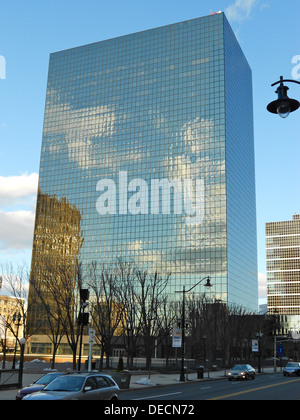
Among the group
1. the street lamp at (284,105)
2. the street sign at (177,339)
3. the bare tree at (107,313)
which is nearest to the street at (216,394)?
the street sign at (177,339)

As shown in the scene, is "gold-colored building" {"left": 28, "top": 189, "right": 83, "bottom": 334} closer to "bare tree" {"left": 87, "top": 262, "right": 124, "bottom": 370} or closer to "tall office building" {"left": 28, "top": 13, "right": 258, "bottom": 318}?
"tall office building" {"left": 28, "top": 13, "right": 258, "bottom": 318}

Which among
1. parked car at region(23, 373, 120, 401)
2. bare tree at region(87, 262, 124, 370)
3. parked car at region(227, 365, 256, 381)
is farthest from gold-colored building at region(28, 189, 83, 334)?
parked car at region(23, 373, 120, 401)

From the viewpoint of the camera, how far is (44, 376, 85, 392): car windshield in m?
15.5

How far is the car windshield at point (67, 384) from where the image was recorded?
15.5 metres

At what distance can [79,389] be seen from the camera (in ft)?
50.6

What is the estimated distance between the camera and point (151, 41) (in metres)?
156

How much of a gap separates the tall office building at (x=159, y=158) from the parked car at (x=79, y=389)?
112401 millimetres

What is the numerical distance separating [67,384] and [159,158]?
12925 centimetres

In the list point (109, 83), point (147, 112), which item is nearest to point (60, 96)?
point (109, 83)

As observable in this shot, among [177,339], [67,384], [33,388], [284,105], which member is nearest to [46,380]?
[33,388]

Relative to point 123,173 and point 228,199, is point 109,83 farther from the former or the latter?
point 228,199

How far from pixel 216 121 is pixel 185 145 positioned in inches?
463

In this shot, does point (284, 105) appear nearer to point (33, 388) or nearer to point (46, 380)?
point (33, 388)

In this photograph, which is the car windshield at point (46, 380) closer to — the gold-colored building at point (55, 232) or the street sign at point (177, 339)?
the street sign at point (177, 339)
